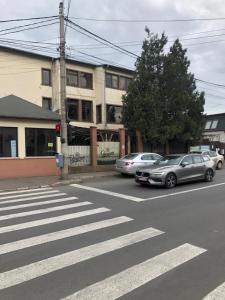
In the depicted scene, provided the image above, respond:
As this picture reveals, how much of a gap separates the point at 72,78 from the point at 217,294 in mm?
31183

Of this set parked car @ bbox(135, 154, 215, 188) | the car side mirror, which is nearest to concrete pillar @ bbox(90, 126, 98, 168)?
parked car @ bbox(135, 154, 215, 188)

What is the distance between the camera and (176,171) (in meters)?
16.4

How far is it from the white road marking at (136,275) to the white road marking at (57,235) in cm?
224

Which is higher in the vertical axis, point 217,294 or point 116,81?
point 116,81

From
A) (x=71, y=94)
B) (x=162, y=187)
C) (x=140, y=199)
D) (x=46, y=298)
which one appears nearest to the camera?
(x=46, y=298)

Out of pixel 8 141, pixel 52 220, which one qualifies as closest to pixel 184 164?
pixel 52 220

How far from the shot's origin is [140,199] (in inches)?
506

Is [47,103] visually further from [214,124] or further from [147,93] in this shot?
[214,124]

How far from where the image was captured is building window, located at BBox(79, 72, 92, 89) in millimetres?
35312

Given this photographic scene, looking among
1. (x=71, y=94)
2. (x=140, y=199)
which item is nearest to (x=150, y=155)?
(x=140, y=199)

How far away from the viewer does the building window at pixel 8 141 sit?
830 inches

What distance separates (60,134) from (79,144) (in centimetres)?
562

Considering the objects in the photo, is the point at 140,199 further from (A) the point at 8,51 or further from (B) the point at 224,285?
(A) the point at 8,51

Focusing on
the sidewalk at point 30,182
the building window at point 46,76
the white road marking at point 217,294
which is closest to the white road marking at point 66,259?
the white road marking at point 217,294
